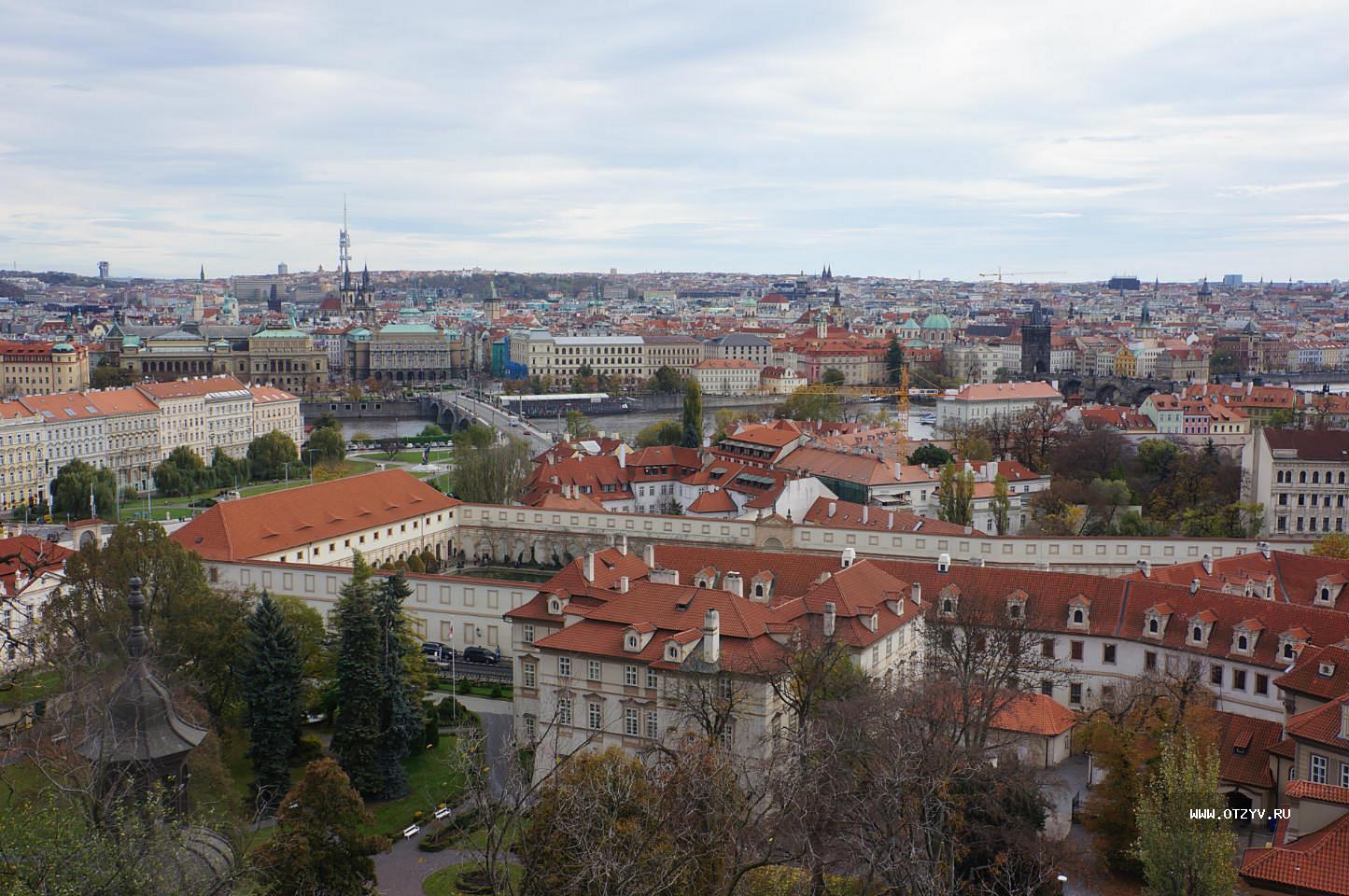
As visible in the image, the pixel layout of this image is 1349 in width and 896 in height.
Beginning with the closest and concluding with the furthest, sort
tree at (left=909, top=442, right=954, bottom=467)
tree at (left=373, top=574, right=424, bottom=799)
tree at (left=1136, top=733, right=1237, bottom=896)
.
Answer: tree at (left=1136, top=733, right=1237, bottom=896)
tree at (left=373, top=574, right=424, bottom=799)
tree at (left=909, top=442, right=954, bottom=467)

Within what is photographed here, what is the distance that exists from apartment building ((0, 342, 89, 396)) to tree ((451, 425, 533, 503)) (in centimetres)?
5551

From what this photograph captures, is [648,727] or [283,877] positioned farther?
[648,727]

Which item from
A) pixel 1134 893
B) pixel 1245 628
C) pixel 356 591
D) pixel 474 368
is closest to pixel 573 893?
pixel 1134 893

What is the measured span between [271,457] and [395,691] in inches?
1900

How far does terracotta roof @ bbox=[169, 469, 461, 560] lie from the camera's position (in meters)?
37.4

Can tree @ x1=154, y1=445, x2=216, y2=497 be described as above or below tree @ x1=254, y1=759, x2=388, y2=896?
below

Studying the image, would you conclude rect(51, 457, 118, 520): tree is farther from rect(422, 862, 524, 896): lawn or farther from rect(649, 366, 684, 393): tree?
rect(649, 366, 684, 393): tree

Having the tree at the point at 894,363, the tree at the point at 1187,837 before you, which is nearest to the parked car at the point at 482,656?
the tree at the point at 1187,837

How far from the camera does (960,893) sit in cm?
1812

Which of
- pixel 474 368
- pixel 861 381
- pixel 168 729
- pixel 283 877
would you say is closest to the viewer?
pixel 168 729

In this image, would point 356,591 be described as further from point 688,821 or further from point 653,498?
point 653,498

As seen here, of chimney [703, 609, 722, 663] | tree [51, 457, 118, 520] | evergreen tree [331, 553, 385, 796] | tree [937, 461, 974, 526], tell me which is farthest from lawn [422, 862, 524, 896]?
tree [51, 457, 118, 520]

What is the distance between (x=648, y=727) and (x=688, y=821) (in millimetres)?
7619

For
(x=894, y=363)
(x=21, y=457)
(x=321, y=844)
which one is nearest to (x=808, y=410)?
(x=21, y=457)
